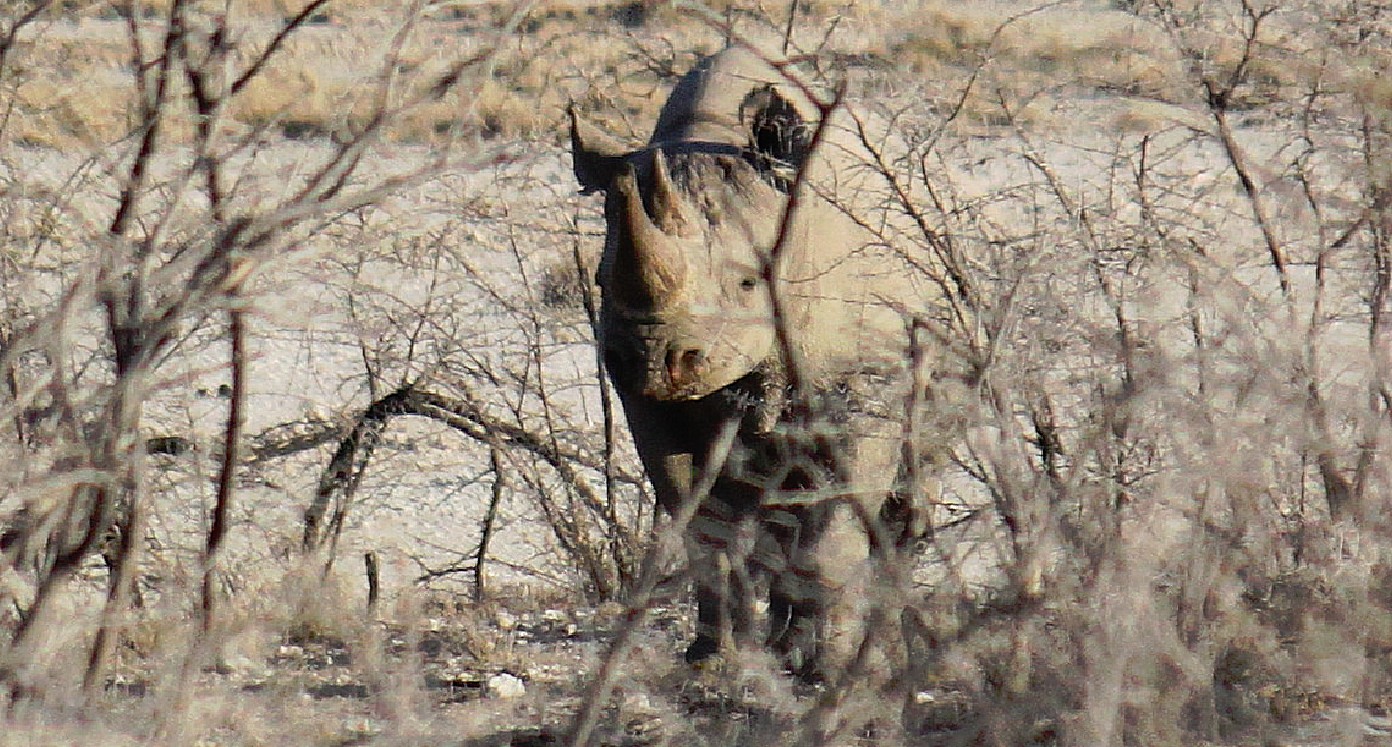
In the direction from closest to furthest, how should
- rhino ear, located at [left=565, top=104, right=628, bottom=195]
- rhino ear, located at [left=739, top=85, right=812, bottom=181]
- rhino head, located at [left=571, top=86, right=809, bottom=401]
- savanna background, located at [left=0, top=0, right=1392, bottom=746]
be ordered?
savanna background, located at [left=0, top=0, right=1392, bottom=746] → rhino head, located at [left=571, top=86, right=809, bottom=401] → rhino ear, located at [left=739, top=85, right=812, bottom=181] → rhino ear, located at [left=565, top=104, right=628, bottom=195]

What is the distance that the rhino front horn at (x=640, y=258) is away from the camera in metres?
4.94

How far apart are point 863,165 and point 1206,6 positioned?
1129 mm

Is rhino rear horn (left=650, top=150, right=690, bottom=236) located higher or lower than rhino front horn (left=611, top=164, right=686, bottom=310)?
higher

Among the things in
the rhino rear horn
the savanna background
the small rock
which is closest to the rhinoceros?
the rhino rear horn

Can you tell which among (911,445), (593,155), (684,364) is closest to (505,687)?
(684,364)

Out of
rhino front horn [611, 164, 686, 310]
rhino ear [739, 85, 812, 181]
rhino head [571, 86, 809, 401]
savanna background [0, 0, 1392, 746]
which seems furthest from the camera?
rhino ear [739, 85, 812, 181]

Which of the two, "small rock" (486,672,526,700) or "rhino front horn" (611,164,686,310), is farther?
"small rock" (486,672,526,700)

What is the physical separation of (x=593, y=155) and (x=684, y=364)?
737 millimetres

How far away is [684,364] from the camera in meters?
5.20

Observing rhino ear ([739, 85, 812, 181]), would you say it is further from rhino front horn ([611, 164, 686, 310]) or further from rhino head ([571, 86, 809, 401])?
rhino front horn ([611, 164, 686, 310])

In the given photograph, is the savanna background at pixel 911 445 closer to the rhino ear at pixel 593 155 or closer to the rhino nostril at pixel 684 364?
the rhino ear at pixel 593 155

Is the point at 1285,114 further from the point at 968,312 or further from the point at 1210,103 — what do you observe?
the point at 968,312

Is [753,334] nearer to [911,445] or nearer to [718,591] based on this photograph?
[718,591]

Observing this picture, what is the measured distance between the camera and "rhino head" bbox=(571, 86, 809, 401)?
5051 mm
